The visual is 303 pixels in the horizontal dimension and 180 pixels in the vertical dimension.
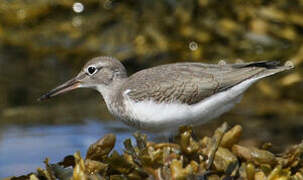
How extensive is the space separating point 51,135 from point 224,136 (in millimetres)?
2553

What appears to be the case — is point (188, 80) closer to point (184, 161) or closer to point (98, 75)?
point (98, 75)

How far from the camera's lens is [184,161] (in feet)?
11.0

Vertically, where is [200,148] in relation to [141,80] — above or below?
below

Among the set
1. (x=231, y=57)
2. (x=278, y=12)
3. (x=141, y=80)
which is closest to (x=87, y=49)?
(x=231, y=57)

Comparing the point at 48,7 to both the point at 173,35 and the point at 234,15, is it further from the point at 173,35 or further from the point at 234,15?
the point at 234,15

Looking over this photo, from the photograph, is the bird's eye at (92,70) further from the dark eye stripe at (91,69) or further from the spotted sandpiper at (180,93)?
the spotted sandpiper at (180,93)

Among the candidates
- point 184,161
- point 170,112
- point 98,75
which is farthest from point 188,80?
point 184,161

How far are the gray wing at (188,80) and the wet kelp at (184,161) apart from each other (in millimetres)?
584

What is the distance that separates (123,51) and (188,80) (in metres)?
3.04

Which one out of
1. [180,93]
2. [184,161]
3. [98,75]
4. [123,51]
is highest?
[123,51]

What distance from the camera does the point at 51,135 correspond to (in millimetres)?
5727

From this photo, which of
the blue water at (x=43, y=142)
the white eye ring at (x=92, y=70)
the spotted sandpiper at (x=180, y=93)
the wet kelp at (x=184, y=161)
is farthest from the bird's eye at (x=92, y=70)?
the wet kelp at (x=184, y=161)

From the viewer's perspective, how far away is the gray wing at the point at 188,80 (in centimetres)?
410

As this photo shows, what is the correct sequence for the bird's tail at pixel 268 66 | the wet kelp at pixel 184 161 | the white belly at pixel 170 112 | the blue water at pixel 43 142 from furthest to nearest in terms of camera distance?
1. the blue water at pixel 43 142
2. the bird's tail at pixel 268 66
3. the white belly at pixel 170 112
4. the wet kelp at pixel 184 161
